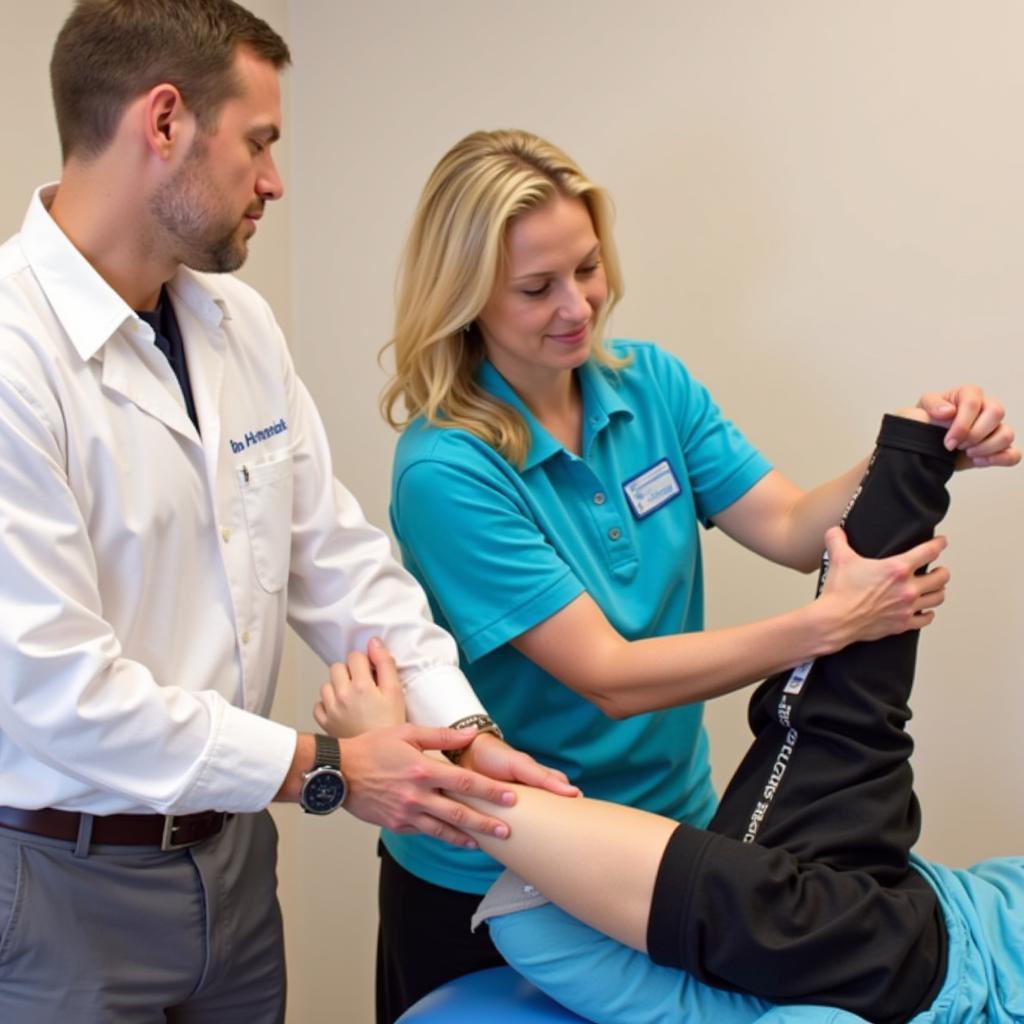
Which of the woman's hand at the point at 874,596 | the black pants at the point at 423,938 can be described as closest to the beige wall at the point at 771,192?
the woman's hand at the point at 874,596

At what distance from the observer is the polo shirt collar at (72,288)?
1380 mm

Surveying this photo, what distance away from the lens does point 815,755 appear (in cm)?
157

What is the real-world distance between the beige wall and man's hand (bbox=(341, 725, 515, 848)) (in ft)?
3.32

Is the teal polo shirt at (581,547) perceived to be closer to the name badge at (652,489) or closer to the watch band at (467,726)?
the name badge at (652,489)

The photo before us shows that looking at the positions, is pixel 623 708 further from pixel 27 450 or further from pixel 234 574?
pixel 27 450

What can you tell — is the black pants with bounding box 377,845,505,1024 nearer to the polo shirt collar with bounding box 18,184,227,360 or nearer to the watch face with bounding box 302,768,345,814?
the watch face with bounding box 302,768,345,814

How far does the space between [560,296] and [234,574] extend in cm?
60

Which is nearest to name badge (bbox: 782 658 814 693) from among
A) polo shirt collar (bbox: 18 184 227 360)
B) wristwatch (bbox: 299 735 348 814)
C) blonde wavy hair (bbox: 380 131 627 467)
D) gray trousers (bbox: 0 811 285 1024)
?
blonde wavy hair (bbox: 380 131 627 467)

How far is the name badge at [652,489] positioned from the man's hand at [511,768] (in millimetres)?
414

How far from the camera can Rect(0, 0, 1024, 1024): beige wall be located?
212 centimetres

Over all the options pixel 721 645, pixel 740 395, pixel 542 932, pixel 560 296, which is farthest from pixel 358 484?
pixel 542 932

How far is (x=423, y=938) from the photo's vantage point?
5.98 feet

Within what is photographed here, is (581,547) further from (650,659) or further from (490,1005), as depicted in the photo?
(490,1005)

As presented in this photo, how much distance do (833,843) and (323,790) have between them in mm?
602
